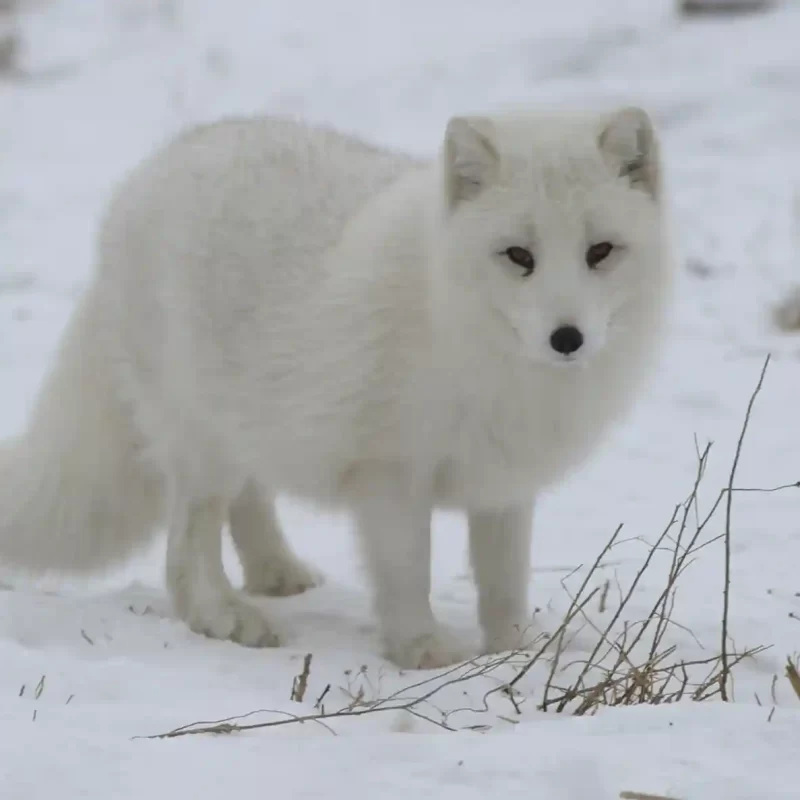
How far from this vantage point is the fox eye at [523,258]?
9.49ft

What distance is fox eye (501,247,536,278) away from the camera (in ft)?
9.49

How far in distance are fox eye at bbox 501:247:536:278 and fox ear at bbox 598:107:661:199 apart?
1.10 ft

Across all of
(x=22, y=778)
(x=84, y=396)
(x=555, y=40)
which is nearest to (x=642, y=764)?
(x=22, y=778)

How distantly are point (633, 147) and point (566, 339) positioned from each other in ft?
1.96

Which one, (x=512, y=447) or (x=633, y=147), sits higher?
(x=633, y=147)

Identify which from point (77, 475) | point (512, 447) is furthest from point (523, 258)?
point (77, 475)

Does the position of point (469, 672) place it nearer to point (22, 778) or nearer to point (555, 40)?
point (22, 778)

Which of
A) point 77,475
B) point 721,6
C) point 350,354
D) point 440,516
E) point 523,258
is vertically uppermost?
point 721,6

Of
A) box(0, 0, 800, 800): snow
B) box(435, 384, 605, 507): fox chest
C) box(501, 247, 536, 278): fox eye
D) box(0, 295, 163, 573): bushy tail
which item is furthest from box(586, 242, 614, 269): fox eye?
box(0, 295, 163, 573): bushy tail

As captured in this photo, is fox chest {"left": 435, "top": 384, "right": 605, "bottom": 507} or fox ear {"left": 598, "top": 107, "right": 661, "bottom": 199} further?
fox chest {"left": 435, "top": 384, "right": 605, "bottom": 507}

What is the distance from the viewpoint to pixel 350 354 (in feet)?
10.8

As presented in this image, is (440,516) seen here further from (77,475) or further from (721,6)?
(721,6)

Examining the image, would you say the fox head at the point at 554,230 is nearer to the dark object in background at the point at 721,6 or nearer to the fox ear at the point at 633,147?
the fox ear at the point at 633,147

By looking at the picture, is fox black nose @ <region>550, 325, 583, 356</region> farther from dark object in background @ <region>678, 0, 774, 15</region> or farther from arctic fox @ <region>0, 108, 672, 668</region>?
dark object in background @ <region>678, 0, 774, 15</region>
